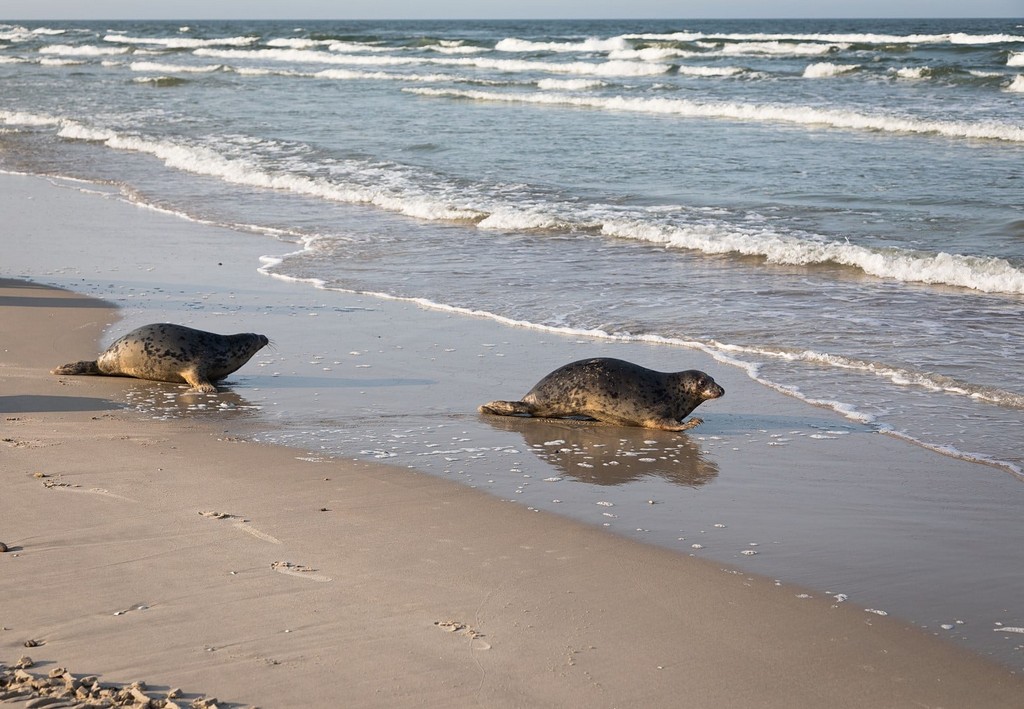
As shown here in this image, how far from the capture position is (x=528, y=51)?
173 feet

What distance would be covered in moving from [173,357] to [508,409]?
6.96ft

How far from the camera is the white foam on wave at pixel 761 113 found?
19.9 metres

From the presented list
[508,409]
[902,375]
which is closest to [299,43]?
[902,375]

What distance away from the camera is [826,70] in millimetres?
33906

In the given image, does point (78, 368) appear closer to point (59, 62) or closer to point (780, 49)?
point (780, 49)

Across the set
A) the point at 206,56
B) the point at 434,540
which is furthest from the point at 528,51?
the point at 434,540

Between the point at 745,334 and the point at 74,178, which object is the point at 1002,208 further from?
the point at 74,178

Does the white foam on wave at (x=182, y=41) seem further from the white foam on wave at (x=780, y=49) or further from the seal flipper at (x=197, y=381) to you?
the seal flipper at (x=197, y=381)

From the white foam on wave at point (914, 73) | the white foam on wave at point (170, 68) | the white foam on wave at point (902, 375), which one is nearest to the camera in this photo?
the white foam on wave at point (902, 375)

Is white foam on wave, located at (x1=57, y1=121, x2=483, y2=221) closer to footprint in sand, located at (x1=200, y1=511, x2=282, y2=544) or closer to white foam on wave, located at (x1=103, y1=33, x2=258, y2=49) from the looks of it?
footprint in sand, located at (x1=200, y1=511, x2=282, y2=544)

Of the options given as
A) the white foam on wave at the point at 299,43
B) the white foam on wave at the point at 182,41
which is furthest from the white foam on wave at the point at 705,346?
the white foam on wave at the point at 182,41

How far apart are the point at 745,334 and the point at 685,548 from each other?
3895mm

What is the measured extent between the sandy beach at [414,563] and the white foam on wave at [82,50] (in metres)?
55.4

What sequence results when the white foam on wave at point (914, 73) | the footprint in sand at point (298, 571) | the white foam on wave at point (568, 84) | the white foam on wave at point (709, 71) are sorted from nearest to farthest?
the footprint in sand at point (298, 571)
the white foam on wave at point (914, 73)
the white foam on wave at point (568, 84)
the white foam on wave at point (709, 71)
